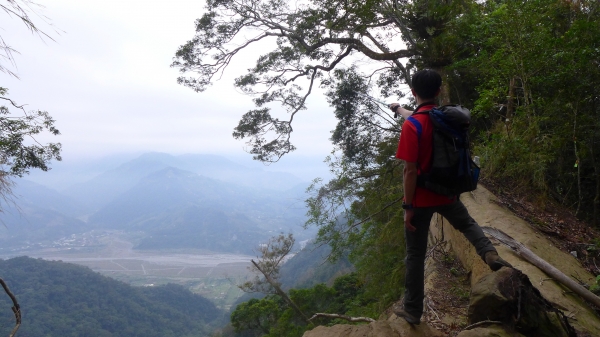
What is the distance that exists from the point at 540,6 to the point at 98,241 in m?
94.6

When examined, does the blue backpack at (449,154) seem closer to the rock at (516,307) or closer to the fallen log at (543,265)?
the rock at (516,307)

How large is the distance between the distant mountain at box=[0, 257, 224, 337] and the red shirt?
107 ft

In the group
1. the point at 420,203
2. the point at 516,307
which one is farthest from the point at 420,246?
the point at 516,307

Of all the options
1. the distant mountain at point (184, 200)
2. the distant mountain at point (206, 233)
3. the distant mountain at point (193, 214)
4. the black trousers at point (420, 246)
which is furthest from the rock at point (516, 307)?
the distant mountain at point (184, 200)

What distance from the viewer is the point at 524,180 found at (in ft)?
17.7

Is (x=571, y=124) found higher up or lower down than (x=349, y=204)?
higher up

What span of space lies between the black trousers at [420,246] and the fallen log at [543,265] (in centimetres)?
90

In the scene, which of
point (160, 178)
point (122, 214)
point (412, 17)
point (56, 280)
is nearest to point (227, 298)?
point (56, 280)

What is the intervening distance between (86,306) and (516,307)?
38811 millimetres

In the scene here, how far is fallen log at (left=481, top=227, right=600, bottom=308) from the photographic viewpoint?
8.07 ft

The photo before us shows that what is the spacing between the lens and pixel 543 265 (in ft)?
9.14

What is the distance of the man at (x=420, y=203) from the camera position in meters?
2.04

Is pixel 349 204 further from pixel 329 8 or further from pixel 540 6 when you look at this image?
pixel 540 6

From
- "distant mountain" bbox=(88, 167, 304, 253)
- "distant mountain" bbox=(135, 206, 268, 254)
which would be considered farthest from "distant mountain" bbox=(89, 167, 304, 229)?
"distant mountain" bbox=(135, 206, 268, 254)
